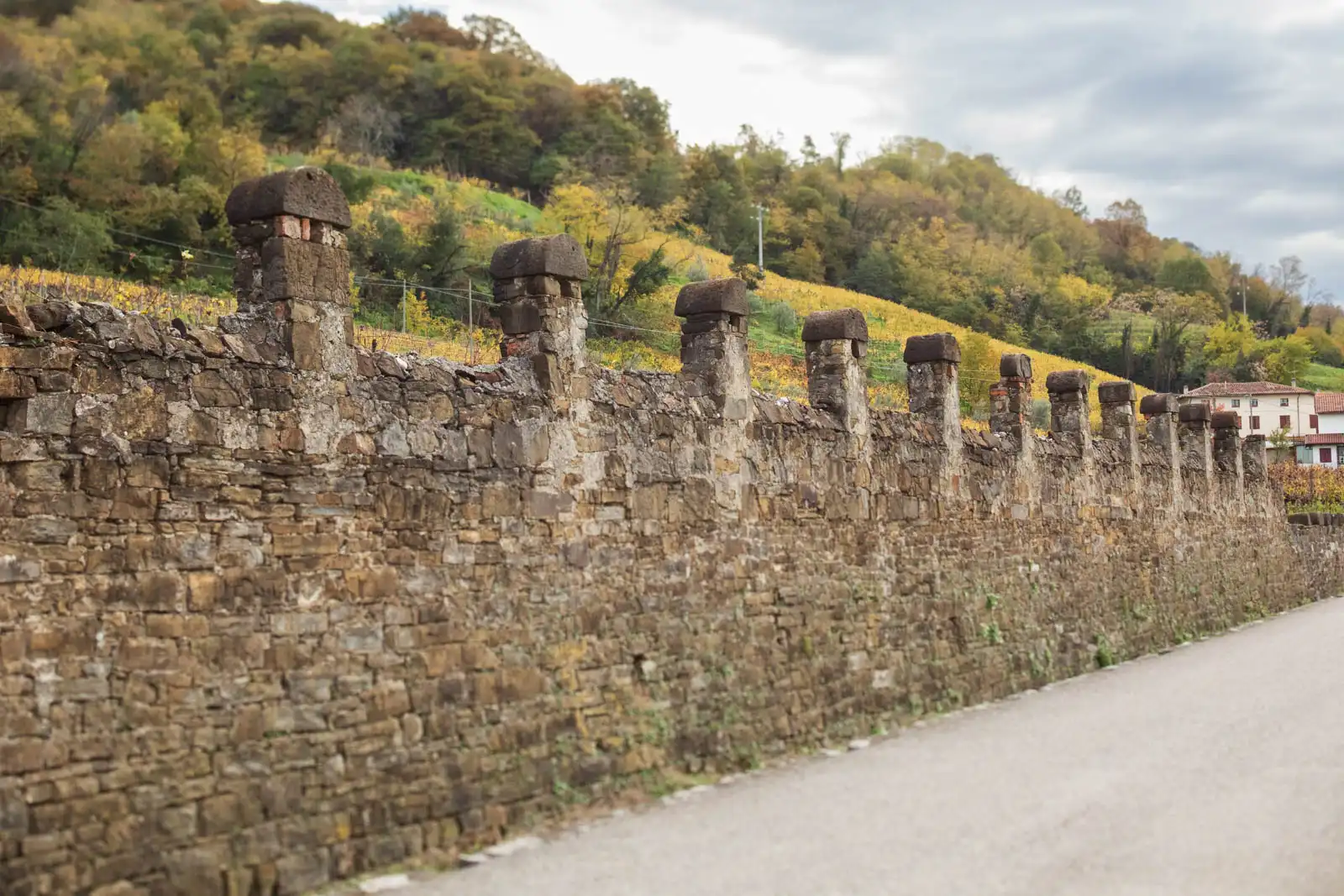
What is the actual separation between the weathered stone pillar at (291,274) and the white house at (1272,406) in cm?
7105

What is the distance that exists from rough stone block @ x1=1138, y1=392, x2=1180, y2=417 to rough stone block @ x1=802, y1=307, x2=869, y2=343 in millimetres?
9012

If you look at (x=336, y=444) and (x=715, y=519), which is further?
(x=715, y=519)

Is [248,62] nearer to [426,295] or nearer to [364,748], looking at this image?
[426,295]

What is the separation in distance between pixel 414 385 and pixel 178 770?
8.03 feet

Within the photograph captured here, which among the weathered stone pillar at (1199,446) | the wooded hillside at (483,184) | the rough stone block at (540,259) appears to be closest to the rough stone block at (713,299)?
the rough stone block at (540,259)

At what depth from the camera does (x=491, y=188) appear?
206ft

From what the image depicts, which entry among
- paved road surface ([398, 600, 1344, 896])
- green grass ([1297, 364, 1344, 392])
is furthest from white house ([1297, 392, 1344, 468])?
paved road surface ([398, 600, 1344, 896])

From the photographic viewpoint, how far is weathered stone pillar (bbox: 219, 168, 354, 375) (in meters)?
6.66

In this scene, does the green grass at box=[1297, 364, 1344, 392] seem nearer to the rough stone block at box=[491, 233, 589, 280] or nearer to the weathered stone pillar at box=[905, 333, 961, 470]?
the weathered stone pillar at box=[905, 333, 961, 470]

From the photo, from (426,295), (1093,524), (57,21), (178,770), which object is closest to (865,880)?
(178,770)

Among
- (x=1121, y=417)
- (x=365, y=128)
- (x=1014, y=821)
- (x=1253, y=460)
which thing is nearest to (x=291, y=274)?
(x=1014, y=821)

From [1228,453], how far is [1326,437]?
53.6 metres

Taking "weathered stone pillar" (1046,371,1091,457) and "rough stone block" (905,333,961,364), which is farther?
"weathered stone pillar" (1046,371,1091,457)

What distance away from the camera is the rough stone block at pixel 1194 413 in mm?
20641
